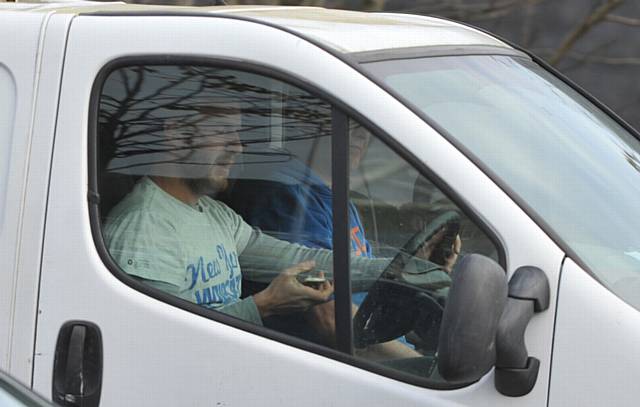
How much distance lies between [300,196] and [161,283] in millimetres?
371

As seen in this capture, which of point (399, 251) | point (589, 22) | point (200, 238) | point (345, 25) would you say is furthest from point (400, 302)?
point (589, 22)

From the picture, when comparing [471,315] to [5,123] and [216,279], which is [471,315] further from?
[5,123]

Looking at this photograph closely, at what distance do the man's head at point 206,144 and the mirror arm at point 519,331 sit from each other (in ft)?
2.48

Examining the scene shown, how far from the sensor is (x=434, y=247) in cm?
247

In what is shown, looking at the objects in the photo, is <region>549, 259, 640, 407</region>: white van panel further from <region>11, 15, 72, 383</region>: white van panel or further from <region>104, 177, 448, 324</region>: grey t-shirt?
<region>11, 15, 72, 383</region>: white van panel

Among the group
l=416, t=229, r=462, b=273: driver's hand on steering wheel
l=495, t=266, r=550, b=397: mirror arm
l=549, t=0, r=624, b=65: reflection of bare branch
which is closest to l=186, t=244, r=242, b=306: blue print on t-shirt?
A: l=416, t=229, r=462, b=273: driver's hand on steering wheel

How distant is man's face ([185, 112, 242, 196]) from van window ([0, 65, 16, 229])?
1.42ft

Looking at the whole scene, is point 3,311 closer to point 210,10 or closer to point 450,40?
point 210,10

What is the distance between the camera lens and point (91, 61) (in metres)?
2.72

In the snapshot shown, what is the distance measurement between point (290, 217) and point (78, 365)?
574mm

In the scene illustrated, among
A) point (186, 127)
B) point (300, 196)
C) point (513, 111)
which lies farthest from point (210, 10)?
point (513, 111)

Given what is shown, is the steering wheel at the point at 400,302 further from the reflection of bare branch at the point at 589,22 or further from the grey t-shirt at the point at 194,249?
the reflection of bare branch at the point at 589,22

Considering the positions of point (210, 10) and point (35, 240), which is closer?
point (35, 240)

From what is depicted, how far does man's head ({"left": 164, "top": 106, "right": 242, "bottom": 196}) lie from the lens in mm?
2697
